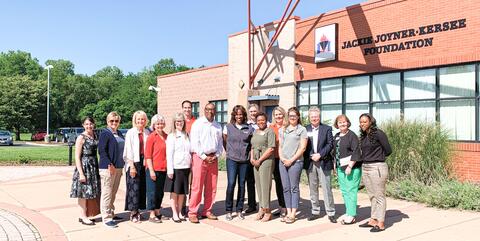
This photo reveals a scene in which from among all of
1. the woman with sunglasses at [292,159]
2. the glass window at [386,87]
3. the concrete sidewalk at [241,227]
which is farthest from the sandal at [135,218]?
the glass window at [386,87]

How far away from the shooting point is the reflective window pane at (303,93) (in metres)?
16.4

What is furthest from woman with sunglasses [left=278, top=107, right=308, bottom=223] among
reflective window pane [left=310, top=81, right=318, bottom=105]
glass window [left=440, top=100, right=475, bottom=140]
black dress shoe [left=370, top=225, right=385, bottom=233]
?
reflective window pane [left=310, top=81, right=318, bottom=105]

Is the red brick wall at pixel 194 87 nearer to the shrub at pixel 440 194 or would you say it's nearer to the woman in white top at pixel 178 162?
the shrub at pixel 440 194

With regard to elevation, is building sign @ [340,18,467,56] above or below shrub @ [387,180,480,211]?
above

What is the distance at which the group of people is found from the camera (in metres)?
6.73

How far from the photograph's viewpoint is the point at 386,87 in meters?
13.7

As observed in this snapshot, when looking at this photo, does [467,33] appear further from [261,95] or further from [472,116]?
[261,95]

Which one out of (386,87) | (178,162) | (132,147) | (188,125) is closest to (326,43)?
(386,87)

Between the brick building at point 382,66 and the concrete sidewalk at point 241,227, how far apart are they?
4.55 m

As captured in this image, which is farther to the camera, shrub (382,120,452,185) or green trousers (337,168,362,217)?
shrub (382,120,452,185)

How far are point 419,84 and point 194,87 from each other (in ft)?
40.4

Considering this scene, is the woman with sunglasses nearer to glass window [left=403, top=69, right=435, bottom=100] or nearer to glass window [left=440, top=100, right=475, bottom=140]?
glass window [left=440, top=100, right=475, bottom=140]

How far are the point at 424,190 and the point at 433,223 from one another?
2114 mm

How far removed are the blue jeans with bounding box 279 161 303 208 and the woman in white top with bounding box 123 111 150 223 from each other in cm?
225
